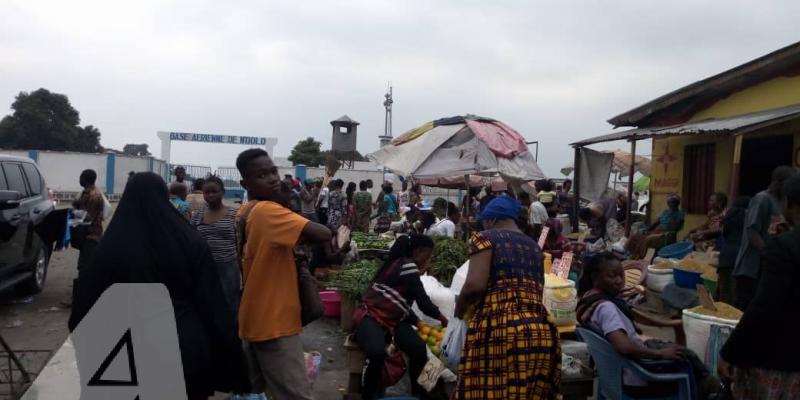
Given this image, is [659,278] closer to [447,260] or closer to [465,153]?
[447,260]

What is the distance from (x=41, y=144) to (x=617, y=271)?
47.8 m

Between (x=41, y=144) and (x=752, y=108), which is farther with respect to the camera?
(x=41, y=144)

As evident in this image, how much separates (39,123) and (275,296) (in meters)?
46.8

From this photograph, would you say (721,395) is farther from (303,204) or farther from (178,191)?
(303,204)

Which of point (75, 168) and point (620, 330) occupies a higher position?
point (75, 168)

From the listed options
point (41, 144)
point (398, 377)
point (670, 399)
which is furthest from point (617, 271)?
point (41, 144)

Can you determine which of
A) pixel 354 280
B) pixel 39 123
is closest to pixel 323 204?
pixel 354 280

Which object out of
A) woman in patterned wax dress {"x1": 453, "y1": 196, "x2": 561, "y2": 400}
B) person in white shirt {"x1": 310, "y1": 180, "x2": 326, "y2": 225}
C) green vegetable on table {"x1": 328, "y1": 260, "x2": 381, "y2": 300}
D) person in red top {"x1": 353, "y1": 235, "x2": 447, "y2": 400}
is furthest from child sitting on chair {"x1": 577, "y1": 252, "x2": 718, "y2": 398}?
person in white shirt {"x1": 310, "y1": 180, "x2": 326, "y2": 225}

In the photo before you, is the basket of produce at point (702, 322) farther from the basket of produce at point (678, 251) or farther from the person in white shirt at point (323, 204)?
the person in white shirt at point (323, 204)

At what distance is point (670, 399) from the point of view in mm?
3762

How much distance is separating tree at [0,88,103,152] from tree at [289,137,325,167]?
16121 millimetres

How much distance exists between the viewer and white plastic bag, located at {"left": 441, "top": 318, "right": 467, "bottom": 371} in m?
4.29

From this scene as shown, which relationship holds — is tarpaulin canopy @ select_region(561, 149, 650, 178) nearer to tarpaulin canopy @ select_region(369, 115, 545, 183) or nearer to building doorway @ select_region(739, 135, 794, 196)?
building doorway @ select_region(739, 135, 794, 196)

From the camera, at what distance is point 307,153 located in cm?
4706
